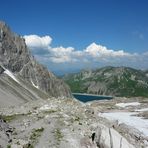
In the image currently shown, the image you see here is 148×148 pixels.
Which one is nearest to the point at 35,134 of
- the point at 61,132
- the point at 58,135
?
the point at 58,135

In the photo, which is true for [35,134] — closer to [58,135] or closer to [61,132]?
[58,135]

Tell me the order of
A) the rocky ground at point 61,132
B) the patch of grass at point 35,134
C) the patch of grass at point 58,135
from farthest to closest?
1. the patch of grass at point 58,135
2. the patch of grass at point 35,134
3. the rocky ground at point 61,132

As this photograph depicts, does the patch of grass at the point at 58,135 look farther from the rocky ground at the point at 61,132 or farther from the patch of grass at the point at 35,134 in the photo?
the patch of grass at the point at 35,134

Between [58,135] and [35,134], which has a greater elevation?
[35,134]

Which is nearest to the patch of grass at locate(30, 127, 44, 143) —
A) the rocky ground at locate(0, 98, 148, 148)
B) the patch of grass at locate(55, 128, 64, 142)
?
A: the rocky ground at locate(0, 98, 148, 148)

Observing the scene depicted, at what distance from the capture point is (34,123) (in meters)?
49.4

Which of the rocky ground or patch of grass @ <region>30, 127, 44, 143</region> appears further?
patch of grass @ <region>30, 127, 44, 143</region>

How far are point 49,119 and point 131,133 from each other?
12.4m

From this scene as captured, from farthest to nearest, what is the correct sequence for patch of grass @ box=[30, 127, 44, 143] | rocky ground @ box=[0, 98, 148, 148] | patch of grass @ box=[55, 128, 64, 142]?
patch of grass @ box=[55, 128, 64, 142] → patch of grass @ box=[30, 127, 44, 143] → rocky ground @ box=[0, 98, 148, 148]

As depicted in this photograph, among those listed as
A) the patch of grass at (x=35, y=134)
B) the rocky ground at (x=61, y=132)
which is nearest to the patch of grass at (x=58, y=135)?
A: the rocky ground at (x=61, y=132)

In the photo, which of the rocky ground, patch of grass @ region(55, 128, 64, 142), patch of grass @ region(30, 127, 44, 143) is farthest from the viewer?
patch of grass @ region(55, 128, 64, 142)

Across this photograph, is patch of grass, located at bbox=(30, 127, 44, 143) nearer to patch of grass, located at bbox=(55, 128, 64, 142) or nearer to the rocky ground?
the rocky ground

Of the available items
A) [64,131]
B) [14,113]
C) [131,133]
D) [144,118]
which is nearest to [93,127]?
[64,131]

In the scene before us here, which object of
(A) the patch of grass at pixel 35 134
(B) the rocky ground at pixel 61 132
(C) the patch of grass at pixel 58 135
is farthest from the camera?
(C) the patch of grass at pixel 58 135
